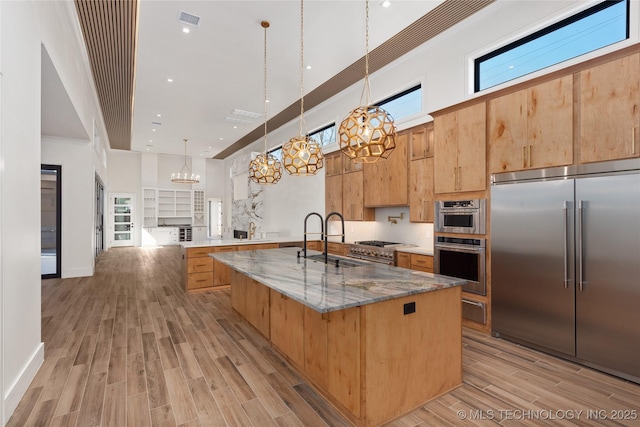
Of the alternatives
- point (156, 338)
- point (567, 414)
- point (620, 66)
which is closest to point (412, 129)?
point (620, 66)

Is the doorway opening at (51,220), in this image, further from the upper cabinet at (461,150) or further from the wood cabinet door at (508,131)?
the wood cabinet door at (508,131)

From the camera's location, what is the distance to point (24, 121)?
7.96 feet

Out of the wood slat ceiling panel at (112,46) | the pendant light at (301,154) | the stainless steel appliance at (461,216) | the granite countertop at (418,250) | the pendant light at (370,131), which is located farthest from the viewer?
the granite countertop at (418,250)

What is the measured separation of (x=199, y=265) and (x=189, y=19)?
3.85 meters

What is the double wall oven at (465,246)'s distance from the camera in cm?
365

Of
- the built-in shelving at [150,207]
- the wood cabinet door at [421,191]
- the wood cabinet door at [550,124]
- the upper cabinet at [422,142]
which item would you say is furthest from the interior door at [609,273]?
the built-in shelving at [150,207]

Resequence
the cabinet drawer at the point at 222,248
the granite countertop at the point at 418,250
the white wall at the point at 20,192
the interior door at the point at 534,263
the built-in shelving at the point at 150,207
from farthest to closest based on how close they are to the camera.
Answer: the built-in shelving at the point at 150,207 < the cabinet drawer at the point at 222,248 < the granite countertop at the point at 418,250 < the interior door at the point at 534,263 < the white wall at the point at 20,192

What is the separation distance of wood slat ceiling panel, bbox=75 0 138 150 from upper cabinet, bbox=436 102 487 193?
14.2 feet

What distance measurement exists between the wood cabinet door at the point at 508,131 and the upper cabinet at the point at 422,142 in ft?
3.25

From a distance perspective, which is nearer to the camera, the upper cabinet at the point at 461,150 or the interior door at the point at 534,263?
the interior door at the point at 534,263

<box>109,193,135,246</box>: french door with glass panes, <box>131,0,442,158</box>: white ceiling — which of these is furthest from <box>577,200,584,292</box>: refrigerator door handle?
<box>109,193,135,246</box>: french door with glass panes

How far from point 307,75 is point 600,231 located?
4.93 m

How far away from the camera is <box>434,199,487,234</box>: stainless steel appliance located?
12.0 feet

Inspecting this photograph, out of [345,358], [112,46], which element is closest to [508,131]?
[345,358]
